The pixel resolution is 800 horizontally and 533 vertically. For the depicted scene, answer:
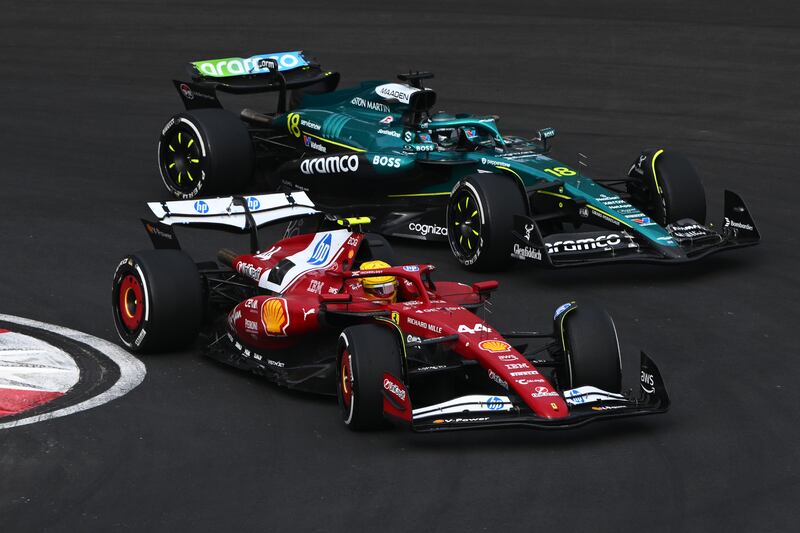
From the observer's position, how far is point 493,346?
A: 34.6 ft

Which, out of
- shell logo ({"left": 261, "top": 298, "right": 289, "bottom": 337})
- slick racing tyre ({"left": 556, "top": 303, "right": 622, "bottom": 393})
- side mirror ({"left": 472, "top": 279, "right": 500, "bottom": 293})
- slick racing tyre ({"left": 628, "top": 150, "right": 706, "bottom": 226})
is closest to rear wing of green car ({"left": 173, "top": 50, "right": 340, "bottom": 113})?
slick racing tyre ({"left": 628, "top": 150, "right": 706, "bottom": 226})

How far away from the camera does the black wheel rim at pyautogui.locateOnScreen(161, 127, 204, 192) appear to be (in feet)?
58.3

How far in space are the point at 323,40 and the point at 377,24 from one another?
5.65 ft

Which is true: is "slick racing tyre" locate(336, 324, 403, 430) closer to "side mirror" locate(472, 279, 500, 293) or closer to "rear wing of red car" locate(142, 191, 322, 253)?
"side mirror" locate(472, 279, 500, 293)

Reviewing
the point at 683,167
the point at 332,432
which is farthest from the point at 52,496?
the point at 683,167

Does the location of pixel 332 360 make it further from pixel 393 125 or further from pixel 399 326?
pixel 393 125

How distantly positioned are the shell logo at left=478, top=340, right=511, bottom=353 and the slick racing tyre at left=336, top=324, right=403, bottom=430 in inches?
22.6

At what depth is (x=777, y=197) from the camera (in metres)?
18.6

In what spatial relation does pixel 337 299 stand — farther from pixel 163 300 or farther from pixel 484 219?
pixel 484 219

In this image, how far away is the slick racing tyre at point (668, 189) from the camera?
15.7 meters

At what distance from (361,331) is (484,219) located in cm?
471

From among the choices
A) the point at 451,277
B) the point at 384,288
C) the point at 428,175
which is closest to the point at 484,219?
the point at 451,277

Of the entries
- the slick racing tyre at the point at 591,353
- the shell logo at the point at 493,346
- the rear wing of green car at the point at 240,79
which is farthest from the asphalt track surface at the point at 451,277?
the rear wing of green car at the point at 240,79

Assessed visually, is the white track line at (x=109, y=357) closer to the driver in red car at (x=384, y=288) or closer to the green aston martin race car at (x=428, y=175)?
the driver in red car at (x=384, y=288)
